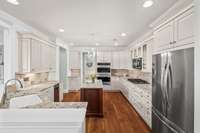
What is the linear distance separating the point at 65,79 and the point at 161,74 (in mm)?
6141

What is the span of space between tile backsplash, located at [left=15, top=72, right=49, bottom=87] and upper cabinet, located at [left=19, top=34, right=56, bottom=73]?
23cm

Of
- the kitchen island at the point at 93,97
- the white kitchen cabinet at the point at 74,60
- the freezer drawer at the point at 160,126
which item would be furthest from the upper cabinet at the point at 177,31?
the white kitchen cabinet at the point at 74,60

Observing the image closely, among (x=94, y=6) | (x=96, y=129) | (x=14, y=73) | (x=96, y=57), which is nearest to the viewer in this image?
(x=94, y=6)

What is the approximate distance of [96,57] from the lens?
27.8ft

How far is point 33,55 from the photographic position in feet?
13.3

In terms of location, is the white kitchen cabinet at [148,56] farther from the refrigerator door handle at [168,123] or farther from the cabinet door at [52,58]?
the cabinet door at [52,58]

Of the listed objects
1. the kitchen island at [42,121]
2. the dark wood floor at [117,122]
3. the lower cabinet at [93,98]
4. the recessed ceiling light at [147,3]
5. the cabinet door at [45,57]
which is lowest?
the dark wood floor at [117,122]

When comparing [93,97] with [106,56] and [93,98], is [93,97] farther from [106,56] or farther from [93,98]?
[106,56]

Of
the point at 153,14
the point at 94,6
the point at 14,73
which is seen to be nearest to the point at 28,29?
the point at 14,73

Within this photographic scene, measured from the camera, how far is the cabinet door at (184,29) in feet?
5.68

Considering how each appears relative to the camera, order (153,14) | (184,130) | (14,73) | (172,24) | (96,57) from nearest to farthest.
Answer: (184,130) → (172,24) → (153,14) → (14,73) → (96,57)

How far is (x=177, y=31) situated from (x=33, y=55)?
11.4 feet

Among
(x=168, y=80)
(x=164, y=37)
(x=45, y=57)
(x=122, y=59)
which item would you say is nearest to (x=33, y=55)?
(x=45, y=57)

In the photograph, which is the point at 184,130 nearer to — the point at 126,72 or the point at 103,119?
the point at 103,119
